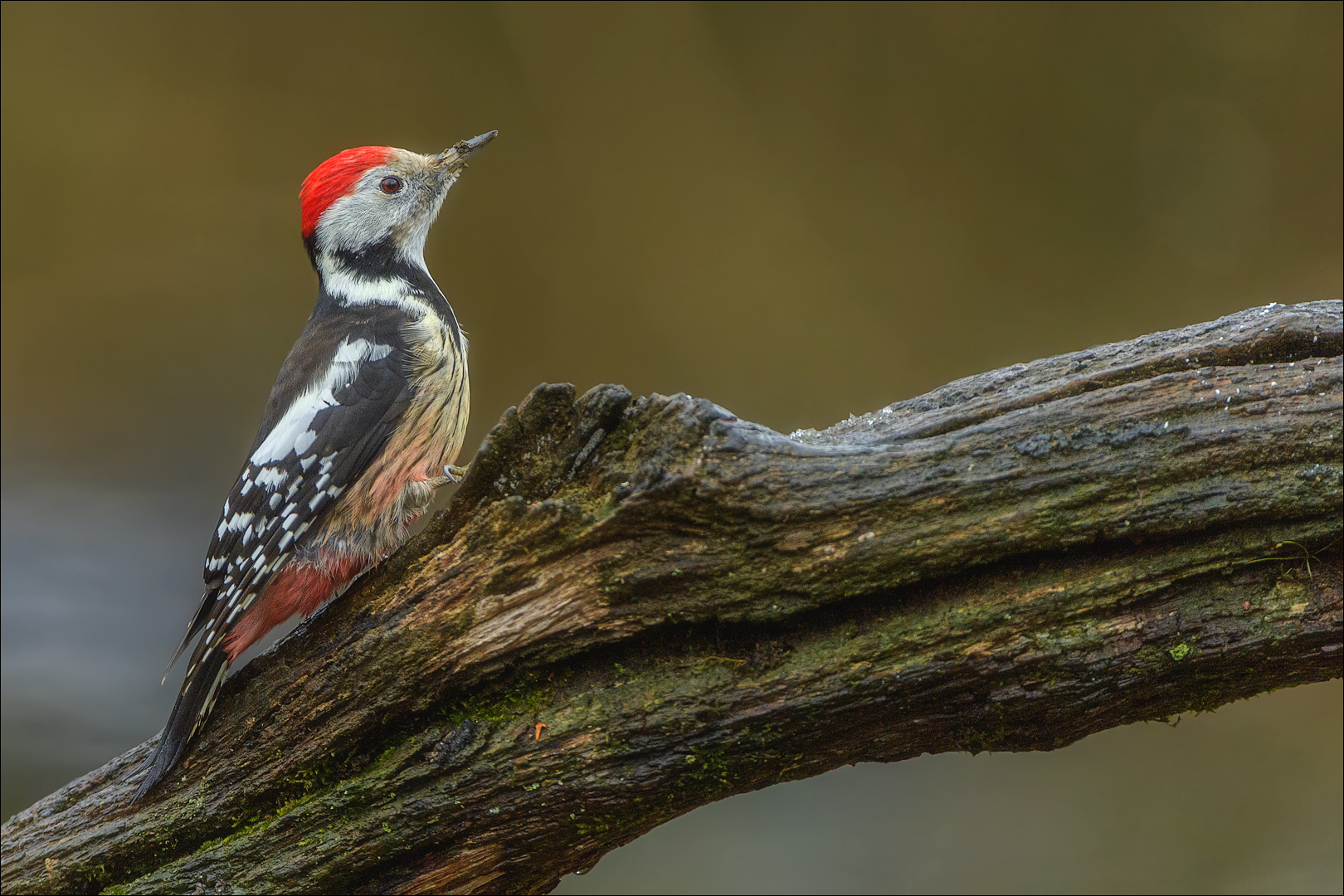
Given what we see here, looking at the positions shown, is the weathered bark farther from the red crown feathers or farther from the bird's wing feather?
the red crown feathers

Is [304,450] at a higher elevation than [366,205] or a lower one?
lower

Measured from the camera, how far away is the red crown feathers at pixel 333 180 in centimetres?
210

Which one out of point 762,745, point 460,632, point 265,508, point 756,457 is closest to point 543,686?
point 460,632

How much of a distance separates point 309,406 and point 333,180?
1.97ft

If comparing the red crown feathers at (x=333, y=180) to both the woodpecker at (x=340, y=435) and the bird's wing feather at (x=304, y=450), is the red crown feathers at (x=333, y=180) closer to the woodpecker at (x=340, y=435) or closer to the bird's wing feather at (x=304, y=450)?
the woodpecker at (x=340, y=435)

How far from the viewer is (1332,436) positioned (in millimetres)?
1273

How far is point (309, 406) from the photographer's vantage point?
181 centimetres

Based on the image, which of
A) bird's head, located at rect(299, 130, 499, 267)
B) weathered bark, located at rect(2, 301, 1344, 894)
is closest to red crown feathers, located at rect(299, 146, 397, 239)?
bird's head, located at rect(299, 130, 499, 267)

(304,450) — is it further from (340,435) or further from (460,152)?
(460,152)

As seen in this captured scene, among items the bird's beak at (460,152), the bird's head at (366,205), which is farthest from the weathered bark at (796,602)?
the bird's beak at (460,152)

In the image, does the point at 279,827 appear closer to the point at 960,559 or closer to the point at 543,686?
the point at 543,686

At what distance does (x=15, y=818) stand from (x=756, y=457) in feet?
5.29

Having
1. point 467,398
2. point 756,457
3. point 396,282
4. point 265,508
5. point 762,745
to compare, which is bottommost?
point 762,745

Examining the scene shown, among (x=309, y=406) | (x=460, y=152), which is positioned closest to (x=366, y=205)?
(x=460, y=152)
